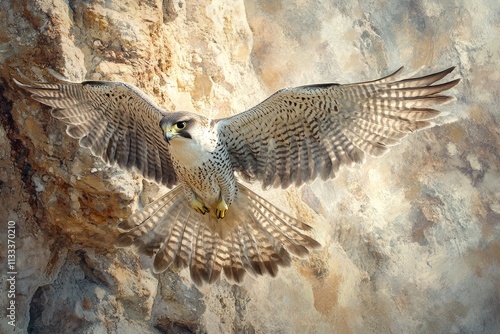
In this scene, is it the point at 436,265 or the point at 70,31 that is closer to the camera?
the point at 70,31

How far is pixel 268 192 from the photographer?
21.8 ft

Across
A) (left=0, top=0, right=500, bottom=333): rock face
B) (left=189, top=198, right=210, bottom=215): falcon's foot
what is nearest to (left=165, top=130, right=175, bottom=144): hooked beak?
(left=189, top=198, right=210, bottom=215): falcon's foot

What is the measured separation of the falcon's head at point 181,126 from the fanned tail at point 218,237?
2.71 ft

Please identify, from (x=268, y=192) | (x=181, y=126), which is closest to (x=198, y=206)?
(x=181, y=126)

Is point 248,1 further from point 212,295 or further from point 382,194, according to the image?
point 212,295

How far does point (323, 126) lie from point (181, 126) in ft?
3.60

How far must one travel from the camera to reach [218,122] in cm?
536

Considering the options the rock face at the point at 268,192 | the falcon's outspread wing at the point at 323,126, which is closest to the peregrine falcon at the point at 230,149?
the falcon's outspread wing at the point at 323,126

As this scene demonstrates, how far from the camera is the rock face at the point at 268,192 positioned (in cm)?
578

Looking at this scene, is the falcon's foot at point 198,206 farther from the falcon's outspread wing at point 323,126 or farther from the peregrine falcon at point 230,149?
the falcon's outspread wing at point 323,126

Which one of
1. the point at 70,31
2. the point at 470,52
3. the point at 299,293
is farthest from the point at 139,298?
the point at 470,52

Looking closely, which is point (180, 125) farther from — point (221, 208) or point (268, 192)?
point (268, 192)

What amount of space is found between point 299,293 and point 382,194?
1.42 metres

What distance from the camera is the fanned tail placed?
5562mm
